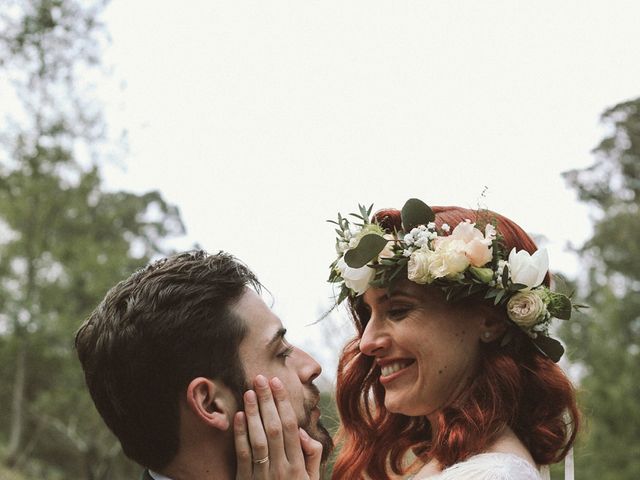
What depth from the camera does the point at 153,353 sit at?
314 centimetres

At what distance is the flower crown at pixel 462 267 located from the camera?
3793 millimetres

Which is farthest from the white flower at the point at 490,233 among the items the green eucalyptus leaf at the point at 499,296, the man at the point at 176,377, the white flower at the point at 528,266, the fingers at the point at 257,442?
the fingers at the point at 257,442

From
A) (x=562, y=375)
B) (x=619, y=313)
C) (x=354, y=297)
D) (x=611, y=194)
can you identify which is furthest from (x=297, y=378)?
(x=619, y=313)

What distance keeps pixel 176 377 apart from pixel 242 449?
1.20 feet

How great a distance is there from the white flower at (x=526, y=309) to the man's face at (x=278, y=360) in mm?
960

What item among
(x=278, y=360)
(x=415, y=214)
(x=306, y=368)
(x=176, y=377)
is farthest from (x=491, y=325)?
(x=176, y=377)

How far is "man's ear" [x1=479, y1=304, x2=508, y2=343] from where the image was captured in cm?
395

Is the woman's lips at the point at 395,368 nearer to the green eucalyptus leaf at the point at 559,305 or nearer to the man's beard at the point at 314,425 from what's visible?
the man's beard at the point at 314,425

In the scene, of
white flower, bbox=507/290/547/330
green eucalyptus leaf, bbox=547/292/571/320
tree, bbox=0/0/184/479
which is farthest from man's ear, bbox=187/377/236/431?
tree, bbox=0/0/184/479

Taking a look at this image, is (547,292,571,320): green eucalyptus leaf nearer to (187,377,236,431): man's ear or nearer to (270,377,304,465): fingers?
(270,377,304,465): fingers

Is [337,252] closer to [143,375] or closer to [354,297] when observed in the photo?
[354,297]

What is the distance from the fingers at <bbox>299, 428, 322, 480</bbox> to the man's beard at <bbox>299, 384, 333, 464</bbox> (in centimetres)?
7

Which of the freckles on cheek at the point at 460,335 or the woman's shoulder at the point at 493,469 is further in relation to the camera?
the freckles on cheek at the point at 460,335

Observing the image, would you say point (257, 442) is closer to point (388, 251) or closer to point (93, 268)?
point (388, 251)
